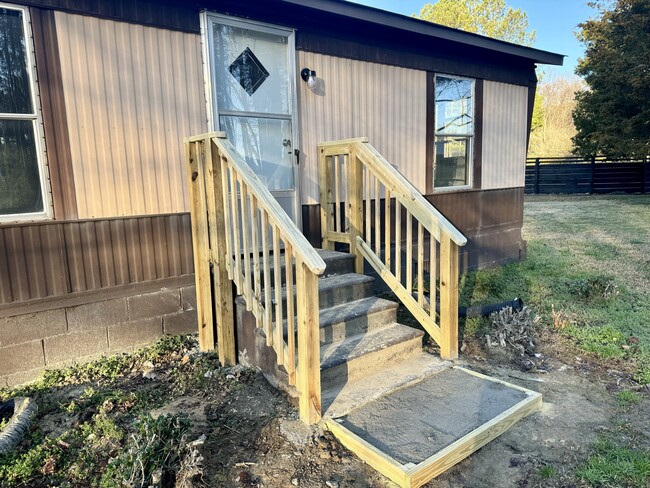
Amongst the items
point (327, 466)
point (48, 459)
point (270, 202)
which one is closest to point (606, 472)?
point (327, 466)

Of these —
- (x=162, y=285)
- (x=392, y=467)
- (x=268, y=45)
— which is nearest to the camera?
(x=392, y=467)

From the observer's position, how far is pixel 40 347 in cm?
331

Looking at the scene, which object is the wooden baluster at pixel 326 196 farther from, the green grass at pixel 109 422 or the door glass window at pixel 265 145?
the green grass at pixel 109 422

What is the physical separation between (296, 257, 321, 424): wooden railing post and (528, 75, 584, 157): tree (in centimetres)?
2680

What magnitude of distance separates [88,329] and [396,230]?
94.8 inches

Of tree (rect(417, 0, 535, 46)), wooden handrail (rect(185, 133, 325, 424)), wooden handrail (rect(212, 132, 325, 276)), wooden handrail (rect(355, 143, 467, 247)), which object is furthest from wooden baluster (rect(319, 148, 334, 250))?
tree (rect(417, 0, 535, 46))

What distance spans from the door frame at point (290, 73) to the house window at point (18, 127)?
1243mm

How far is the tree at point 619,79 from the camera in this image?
13.6m

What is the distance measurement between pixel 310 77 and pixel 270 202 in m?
2.08

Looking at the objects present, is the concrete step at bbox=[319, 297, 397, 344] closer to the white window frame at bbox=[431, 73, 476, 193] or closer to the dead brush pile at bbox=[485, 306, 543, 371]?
the dead brush pile at bbox=[485, 306, 543, 371]

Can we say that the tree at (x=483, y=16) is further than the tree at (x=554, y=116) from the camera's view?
No

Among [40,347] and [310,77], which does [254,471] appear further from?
[310,77]

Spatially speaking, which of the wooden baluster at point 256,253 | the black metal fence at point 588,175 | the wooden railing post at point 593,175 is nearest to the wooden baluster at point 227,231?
the wooden baluster at point 256,253

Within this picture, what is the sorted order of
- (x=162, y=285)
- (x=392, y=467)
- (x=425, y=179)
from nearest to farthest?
(x=392, y=467) < (x=162, y=285) < (x=425, y=179)
